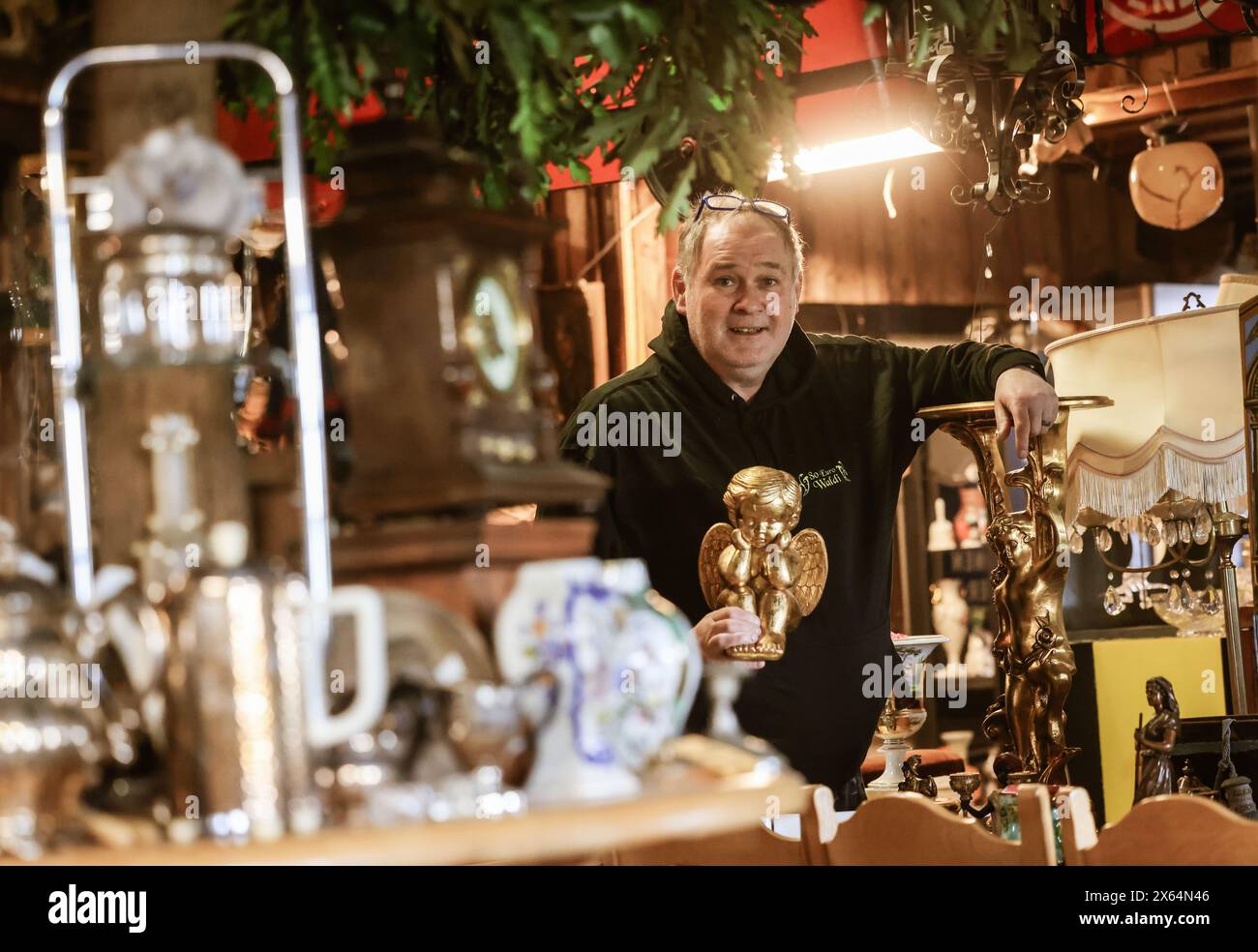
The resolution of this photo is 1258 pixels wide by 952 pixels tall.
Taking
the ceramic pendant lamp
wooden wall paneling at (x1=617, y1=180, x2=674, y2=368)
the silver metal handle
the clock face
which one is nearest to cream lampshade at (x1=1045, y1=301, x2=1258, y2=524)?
the clock face

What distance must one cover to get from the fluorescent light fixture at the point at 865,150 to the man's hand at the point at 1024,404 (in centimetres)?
202

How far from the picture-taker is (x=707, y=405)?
9.02 ft

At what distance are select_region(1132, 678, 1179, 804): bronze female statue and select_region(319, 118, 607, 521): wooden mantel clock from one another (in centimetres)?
149

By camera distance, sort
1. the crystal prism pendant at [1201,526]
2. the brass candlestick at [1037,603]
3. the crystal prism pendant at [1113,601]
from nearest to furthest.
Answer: the brass candlestick at [1037,603] → the crystal prism pendant at [1201,526] → the crystal prism pendant at [1113,601]

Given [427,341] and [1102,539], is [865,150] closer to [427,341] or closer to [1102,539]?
[1102,539]

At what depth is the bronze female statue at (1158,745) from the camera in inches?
96.5

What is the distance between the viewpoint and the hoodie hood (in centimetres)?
275

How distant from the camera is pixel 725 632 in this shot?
1880mm

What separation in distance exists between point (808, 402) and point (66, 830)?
5.91ft

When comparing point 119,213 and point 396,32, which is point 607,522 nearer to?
point 396,32

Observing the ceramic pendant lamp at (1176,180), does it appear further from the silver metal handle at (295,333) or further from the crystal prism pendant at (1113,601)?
the silver metal handle at (295,333)

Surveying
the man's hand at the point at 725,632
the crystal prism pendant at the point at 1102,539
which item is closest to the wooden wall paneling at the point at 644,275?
the crystal prism pendant at the point at 1102,539

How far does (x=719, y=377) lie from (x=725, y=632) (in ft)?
3.08
